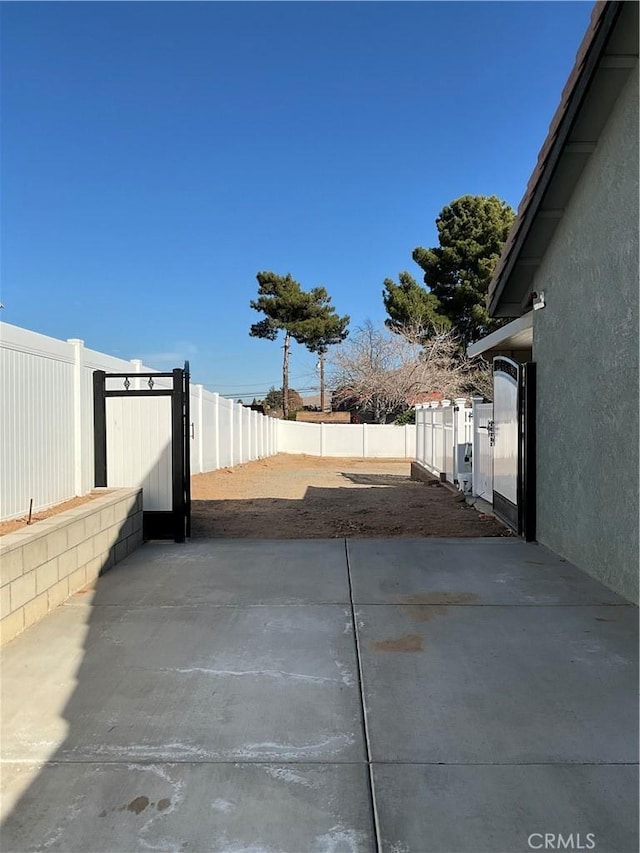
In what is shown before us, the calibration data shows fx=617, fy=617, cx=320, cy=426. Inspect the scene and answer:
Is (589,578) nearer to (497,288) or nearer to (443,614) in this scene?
(443,614)

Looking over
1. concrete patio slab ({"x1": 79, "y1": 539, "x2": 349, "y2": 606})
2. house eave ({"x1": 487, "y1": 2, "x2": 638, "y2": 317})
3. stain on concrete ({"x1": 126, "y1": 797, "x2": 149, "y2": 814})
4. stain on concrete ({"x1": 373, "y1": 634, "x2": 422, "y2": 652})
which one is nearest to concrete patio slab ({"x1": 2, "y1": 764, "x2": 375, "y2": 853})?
stain on concrete ({"x1": 126, "y1": 797, "x2": 149, "y2": 814})

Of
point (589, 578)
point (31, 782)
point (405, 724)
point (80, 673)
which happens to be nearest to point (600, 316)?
point (589, 578)

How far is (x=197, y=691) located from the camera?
3.51 m

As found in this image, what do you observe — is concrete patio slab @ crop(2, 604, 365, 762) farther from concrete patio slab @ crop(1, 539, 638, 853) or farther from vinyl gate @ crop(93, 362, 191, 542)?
vinyl gate @ crop(93, 362, 191, 542)

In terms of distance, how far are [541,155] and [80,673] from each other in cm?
615

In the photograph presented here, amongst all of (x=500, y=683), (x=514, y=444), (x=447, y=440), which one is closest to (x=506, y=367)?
(x=514, y=444)

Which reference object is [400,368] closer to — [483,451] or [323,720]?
[483,451]

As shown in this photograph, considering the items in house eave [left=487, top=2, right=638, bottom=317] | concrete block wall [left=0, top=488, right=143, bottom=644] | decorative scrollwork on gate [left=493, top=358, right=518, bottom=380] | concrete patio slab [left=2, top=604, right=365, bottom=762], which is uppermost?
house eave [left=487, top=2, right=638, bottom=317]

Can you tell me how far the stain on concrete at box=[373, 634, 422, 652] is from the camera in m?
4.12

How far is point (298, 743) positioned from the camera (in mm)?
2965

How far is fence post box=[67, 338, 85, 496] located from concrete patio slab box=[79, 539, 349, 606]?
1.16 meters

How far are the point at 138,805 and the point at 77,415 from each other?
564cm

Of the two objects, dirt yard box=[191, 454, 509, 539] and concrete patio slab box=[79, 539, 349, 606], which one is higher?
concrete patio slab box=[79, 539, 349, 606]

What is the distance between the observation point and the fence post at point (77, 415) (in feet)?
24.2
